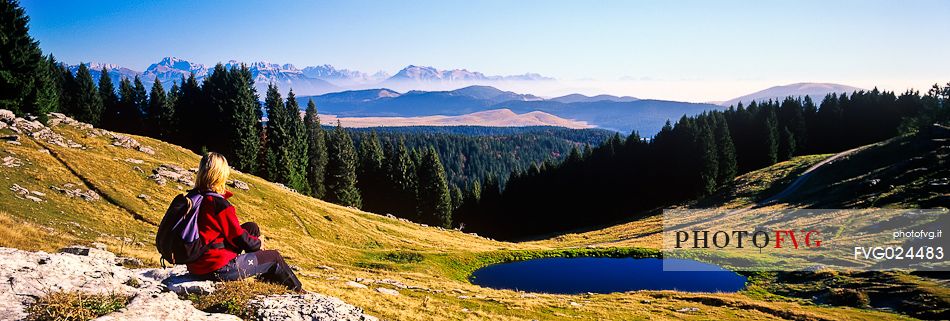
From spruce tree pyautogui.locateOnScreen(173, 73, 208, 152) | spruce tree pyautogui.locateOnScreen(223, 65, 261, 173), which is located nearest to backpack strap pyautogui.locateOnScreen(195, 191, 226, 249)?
spruce tree pyautogui.locateOnScreen(223, 65, 261, 173)

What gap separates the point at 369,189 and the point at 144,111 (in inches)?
1945

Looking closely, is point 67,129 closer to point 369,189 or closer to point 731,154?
point 369,189

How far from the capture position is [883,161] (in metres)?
84.8

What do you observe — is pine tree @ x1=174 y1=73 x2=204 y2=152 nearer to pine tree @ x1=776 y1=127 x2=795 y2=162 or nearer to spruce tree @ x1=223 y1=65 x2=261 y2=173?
spruce tree @ x1=223 y1=65 x2=261 y2=173

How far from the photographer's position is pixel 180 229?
10211mm

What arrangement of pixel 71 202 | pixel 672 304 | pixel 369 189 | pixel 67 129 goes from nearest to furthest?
1. pixel 71 202
2. pixel 672 304
3. pixel 67 129
4. pixel 369 189

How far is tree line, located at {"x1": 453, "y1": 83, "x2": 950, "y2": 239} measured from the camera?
376 feet

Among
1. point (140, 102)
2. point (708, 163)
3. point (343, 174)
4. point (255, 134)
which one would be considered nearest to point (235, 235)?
point (255, 134)

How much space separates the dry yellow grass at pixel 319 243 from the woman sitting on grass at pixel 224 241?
18.0 ft

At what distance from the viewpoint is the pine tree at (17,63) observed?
163ft

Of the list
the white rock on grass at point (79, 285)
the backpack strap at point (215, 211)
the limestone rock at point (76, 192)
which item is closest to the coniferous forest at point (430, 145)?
the limestone rock at point (76, 192)

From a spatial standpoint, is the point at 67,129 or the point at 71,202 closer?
the point at 71,202

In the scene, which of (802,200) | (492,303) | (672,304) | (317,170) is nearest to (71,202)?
(492,303)

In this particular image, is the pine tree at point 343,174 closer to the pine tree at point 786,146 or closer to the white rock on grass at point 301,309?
the white rock on grass at point 301,309
